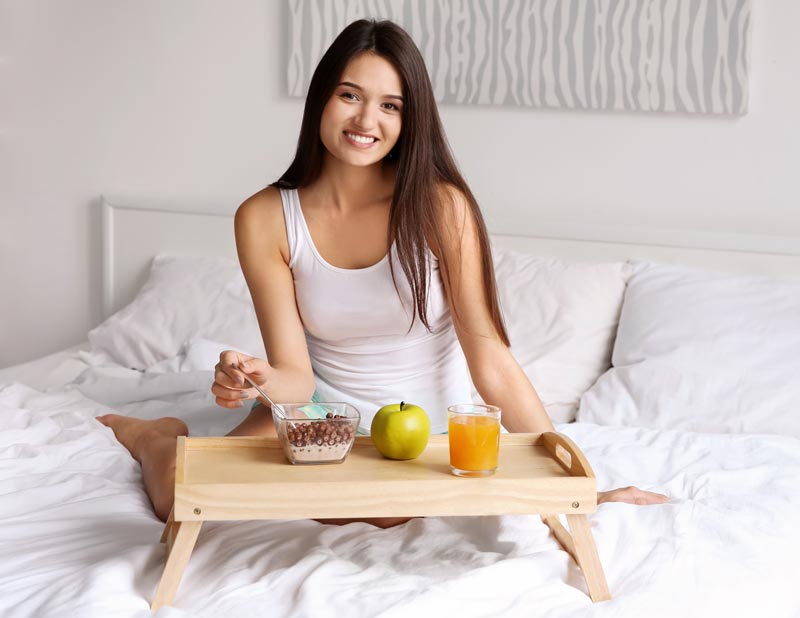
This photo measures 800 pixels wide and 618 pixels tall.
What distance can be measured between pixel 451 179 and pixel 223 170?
1.51 meters

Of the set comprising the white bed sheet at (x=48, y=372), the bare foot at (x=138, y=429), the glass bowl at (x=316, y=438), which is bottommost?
the white bed sheet at (x=48, y=372)

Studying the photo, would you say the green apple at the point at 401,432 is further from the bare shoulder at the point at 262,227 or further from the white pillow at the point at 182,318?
the white pillow at the point at 182,318

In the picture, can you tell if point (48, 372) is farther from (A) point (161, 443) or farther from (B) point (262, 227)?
(B) point (262, 227)

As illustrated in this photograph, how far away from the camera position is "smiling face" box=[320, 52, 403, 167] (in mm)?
1779

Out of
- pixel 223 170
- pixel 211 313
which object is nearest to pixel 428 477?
pixel 211 313

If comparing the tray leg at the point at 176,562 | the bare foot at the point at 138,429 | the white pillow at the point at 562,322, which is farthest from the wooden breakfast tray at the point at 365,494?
the white pillow at the point at 562,322

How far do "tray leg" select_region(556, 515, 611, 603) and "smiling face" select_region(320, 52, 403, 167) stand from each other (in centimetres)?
76

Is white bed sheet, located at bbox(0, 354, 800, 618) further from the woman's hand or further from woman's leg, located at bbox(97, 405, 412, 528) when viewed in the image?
the woman's hand

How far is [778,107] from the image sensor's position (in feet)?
8.71

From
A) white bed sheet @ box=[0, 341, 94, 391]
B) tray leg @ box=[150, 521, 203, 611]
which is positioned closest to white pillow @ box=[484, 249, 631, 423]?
white bed sheet @ box=[0, 341, 94, 391]

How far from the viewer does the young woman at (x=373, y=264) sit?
1.80 meters

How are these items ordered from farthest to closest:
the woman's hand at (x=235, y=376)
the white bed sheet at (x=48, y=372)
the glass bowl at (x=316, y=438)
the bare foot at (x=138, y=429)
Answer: the white bed sheet at (x=48, y=372), the bare foot at (x=138, y=429), the woman's hand at (x=235, y=376), the glass bowl at (x=316, y=438)

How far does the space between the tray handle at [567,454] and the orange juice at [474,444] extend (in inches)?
4.5

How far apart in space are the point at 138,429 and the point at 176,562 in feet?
2.64
